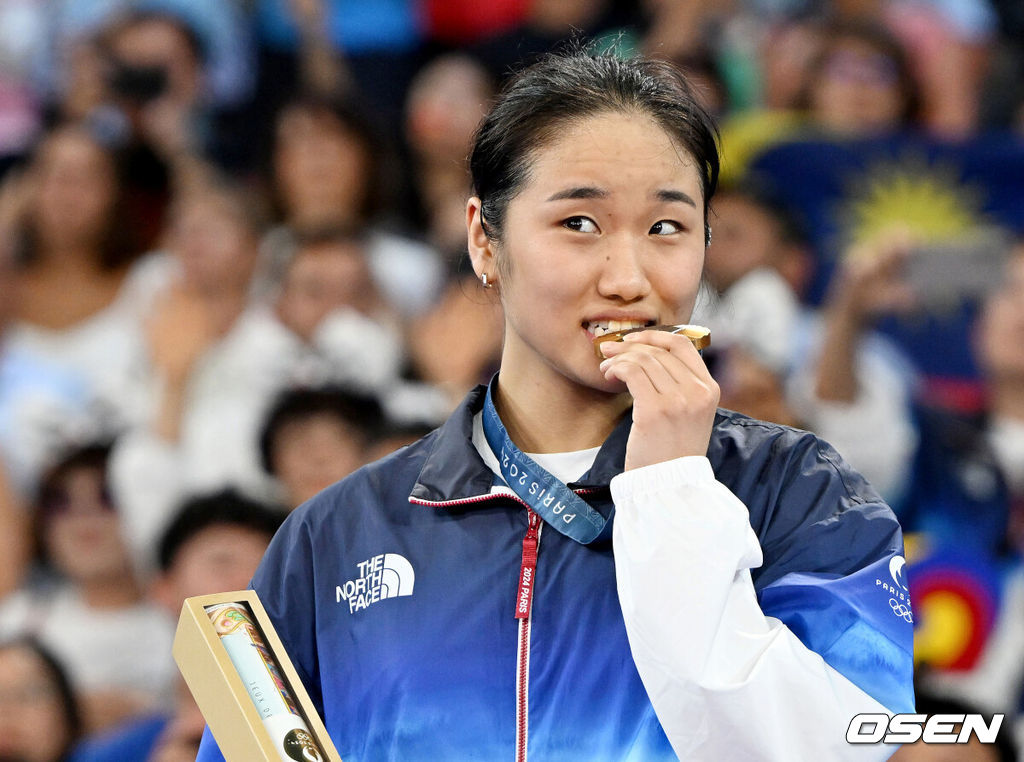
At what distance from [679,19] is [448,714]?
4.30m

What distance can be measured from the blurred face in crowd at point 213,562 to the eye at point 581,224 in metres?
2.72

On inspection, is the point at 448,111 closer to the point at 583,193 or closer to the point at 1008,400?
the point at 1008,400

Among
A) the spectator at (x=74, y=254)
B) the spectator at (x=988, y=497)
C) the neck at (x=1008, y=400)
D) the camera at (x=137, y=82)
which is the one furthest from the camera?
the camera at (x=137, y=82)

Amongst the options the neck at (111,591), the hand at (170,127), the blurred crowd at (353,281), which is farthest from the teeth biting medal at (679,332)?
the hand at (170,127)

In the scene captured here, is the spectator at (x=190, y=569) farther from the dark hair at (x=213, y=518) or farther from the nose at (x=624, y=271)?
the nose at (x=624, y=271)

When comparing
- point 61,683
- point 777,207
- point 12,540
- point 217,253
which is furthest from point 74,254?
point 777,207

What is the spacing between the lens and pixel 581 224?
1811 millimetres

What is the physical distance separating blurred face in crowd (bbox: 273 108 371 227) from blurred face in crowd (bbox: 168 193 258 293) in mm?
212

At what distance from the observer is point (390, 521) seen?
6.32ft

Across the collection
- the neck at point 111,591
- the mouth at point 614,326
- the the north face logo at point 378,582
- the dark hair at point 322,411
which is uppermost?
the mouth at point 614,326

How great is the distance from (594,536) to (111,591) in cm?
329

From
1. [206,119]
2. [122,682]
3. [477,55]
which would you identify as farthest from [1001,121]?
[122,682]

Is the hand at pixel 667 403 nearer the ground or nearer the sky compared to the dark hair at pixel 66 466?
nearer the sky

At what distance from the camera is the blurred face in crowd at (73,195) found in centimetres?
534
